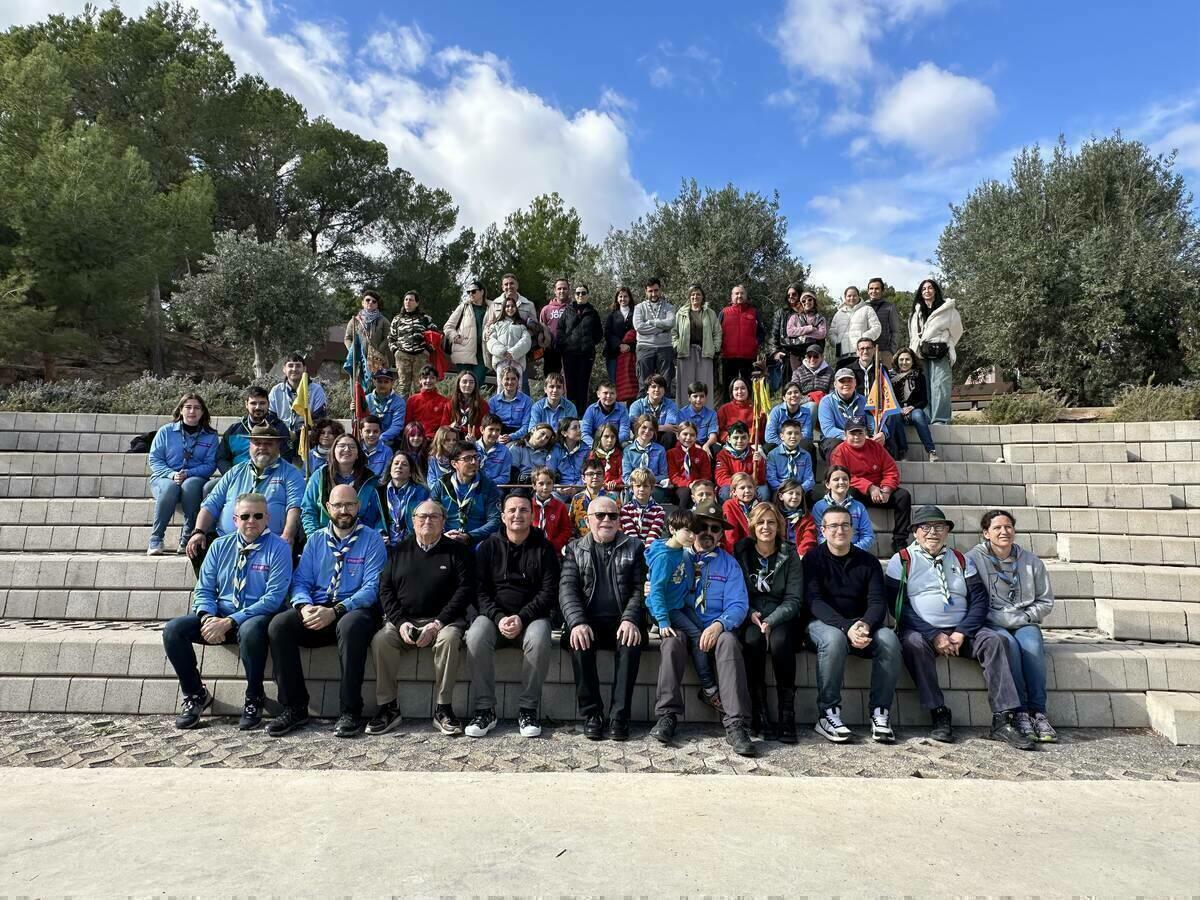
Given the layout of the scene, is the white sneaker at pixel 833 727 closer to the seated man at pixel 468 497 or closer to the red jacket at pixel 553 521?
the red jacket at pixel 553 521

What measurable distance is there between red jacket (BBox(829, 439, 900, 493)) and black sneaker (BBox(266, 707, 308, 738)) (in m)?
4.79

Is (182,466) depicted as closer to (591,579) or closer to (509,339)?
(509,339)

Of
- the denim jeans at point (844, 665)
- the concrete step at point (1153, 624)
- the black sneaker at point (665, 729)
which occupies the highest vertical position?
the concrete step at point (1153, 624)

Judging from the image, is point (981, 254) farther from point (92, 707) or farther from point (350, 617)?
point (92, 707)

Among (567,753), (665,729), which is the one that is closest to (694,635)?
(665,729)

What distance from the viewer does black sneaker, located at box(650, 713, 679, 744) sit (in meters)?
3.89

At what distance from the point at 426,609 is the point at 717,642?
6.14ft

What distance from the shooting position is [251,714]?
159 inches

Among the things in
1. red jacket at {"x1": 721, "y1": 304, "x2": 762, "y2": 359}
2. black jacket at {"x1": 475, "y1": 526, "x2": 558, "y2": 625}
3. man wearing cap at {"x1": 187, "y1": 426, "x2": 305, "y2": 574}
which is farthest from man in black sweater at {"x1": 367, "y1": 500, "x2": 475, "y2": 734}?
red jacket at {"x1": 721, "y1": 304, "x2": 762, "y2": 359}

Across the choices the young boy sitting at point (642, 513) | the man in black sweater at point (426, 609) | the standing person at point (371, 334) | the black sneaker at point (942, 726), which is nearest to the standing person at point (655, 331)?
the standing person at point (371, 334)

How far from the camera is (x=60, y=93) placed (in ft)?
55.7

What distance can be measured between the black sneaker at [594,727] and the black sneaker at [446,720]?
2.51ft

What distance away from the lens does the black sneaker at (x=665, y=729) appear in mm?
3889

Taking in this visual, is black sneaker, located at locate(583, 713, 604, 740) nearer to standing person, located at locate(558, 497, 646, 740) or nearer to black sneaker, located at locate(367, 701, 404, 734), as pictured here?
standing person, located at locate(558, 497, 646, 740)
